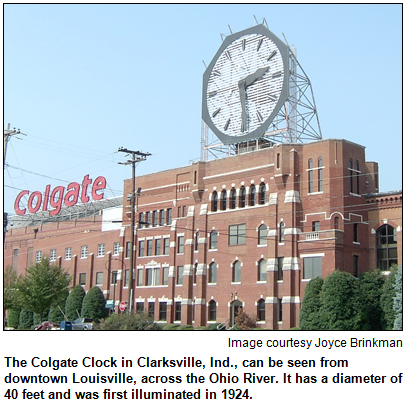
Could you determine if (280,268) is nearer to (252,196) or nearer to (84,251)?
(252,196)

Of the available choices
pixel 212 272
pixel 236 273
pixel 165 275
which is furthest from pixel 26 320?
pixel 236 273

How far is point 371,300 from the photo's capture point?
47.8 metres

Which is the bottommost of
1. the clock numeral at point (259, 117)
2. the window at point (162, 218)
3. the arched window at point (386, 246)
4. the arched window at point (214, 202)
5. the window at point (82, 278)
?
the window at point (82, 278)

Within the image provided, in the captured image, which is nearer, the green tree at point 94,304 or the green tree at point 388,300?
the green tree at point 388,300

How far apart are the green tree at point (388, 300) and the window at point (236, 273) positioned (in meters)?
14.4

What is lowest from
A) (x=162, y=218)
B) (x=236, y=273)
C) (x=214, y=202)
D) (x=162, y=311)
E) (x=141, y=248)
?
(x=162, y=311)

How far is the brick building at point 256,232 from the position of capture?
170 feet

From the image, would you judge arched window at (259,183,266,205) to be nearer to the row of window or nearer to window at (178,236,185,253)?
the row of window

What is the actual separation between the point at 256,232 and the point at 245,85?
15829 mm

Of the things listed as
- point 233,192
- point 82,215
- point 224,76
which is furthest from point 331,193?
point 82,215

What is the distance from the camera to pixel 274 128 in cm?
6056

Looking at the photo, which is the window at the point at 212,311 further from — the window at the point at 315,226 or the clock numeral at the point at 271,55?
the clock numeral at the point at 271,55

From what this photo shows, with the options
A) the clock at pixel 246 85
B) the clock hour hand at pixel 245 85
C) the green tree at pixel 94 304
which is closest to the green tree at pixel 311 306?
the clock at pixel 246 85

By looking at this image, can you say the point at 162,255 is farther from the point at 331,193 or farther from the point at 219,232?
the point at 331,193
